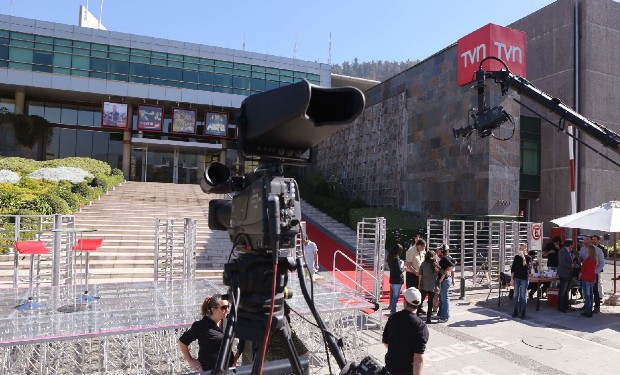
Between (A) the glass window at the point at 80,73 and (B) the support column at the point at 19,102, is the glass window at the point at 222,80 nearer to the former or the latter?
(A) the glass window at the point at 80,73

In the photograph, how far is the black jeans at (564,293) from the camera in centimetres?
1049

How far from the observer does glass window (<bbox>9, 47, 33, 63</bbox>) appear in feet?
97.6

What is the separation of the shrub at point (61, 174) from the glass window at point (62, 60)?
10701mm

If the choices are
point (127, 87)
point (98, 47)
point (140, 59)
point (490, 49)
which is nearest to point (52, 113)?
point (98, 47)

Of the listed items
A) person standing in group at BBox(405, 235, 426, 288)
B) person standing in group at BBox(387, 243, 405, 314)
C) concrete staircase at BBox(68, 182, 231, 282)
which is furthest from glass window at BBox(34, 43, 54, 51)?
person standing in group at BBox(405, 235, 426, 288)

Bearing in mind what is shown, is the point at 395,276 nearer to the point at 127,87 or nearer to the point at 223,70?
the point at 127,87

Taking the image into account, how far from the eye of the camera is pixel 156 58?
33125mm

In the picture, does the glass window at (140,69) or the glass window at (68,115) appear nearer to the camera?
the glass window at (140,69)

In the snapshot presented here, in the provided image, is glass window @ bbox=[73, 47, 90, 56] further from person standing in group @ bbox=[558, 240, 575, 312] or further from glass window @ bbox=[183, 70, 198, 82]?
person standing in group @ bbox=[558, 240, 575, 312]

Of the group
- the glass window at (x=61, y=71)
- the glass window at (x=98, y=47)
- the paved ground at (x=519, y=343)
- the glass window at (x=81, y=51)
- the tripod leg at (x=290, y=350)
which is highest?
the glass window at (x=98, y=47)

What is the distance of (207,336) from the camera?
4.19 meters

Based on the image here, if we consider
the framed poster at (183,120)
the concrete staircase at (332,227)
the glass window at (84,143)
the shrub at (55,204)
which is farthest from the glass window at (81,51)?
the concrete staircase at (332,227)

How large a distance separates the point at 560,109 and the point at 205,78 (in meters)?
28.5

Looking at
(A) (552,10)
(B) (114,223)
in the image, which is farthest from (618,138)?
(A) (552,10)
